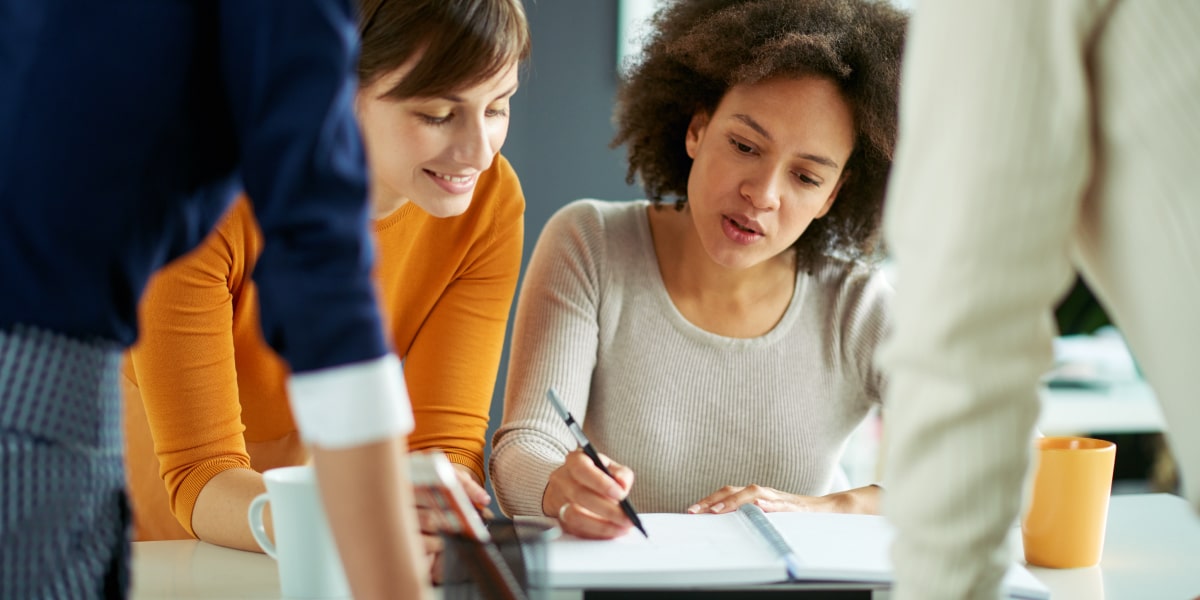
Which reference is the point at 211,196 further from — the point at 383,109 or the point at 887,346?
the point at 383,109

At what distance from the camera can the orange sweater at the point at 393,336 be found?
1.15 metres

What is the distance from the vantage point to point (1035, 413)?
56 cm

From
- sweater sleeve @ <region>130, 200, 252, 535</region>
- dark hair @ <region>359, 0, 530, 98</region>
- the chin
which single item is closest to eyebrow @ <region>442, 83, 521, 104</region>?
dark hair @ <region>359, 0, 530, 98</region>

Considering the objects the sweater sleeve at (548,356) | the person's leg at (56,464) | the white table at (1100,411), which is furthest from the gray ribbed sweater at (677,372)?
the white table at (1100,411)

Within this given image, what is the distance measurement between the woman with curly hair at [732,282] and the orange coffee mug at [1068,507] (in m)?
0.28

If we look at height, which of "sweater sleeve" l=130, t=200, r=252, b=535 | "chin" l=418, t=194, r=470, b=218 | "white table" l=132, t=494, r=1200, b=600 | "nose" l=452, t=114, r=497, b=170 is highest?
"nose" l=452, t=114, r=497, b=170

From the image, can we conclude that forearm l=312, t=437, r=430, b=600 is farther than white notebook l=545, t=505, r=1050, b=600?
No

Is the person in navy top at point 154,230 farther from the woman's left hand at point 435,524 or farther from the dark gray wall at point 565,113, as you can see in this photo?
the dark gray wall at point 565,113

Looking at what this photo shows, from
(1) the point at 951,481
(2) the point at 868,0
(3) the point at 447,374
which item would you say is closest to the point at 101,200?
(1) the point at 951,481

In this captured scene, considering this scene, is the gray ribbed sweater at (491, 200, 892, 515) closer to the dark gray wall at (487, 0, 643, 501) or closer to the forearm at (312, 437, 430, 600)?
the forearm at (312, 437, 430, 600)

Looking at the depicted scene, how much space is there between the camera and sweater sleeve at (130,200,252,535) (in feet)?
3.68

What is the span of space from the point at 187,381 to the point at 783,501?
0.66m

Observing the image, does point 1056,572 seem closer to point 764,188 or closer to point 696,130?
point 764,188

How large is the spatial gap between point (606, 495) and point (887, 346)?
1.69 ft
